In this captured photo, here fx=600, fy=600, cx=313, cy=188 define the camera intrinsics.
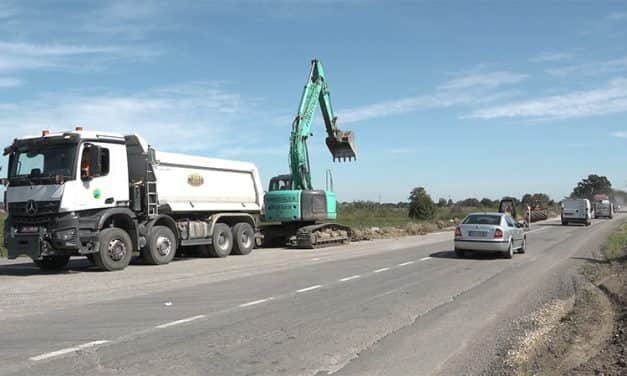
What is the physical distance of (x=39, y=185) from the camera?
15055 millimetres

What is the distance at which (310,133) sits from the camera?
25672mm

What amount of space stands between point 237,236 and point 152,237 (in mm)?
4555

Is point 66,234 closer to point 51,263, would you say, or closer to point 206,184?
point 51,263

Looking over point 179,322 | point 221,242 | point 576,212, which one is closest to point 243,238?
point 221,242

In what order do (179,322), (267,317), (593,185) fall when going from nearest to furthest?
1. (179,322)
2. (267,317)
3. (593,185)

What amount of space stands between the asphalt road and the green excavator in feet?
25.0

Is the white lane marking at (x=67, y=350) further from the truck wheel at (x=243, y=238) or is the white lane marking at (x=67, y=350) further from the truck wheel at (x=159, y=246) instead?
the truck wheel at (x=243, y=238)

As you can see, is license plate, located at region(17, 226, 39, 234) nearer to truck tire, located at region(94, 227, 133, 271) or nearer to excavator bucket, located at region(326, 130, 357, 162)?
truck tire, located at region(94, 227, 133, 271)

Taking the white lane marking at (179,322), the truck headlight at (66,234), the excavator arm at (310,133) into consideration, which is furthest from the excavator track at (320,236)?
the white lane marking at (179,322)

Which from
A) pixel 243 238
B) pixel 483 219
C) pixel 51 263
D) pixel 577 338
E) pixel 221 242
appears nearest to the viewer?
pixel 577 338

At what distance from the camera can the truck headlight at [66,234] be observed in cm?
1464

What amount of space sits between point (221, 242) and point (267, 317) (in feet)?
39.1

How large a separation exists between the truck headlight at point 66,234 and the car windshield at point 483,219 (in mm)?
12058

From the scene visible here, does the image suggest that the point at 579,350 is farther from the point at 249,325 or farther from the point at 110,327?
the point at 110,327
